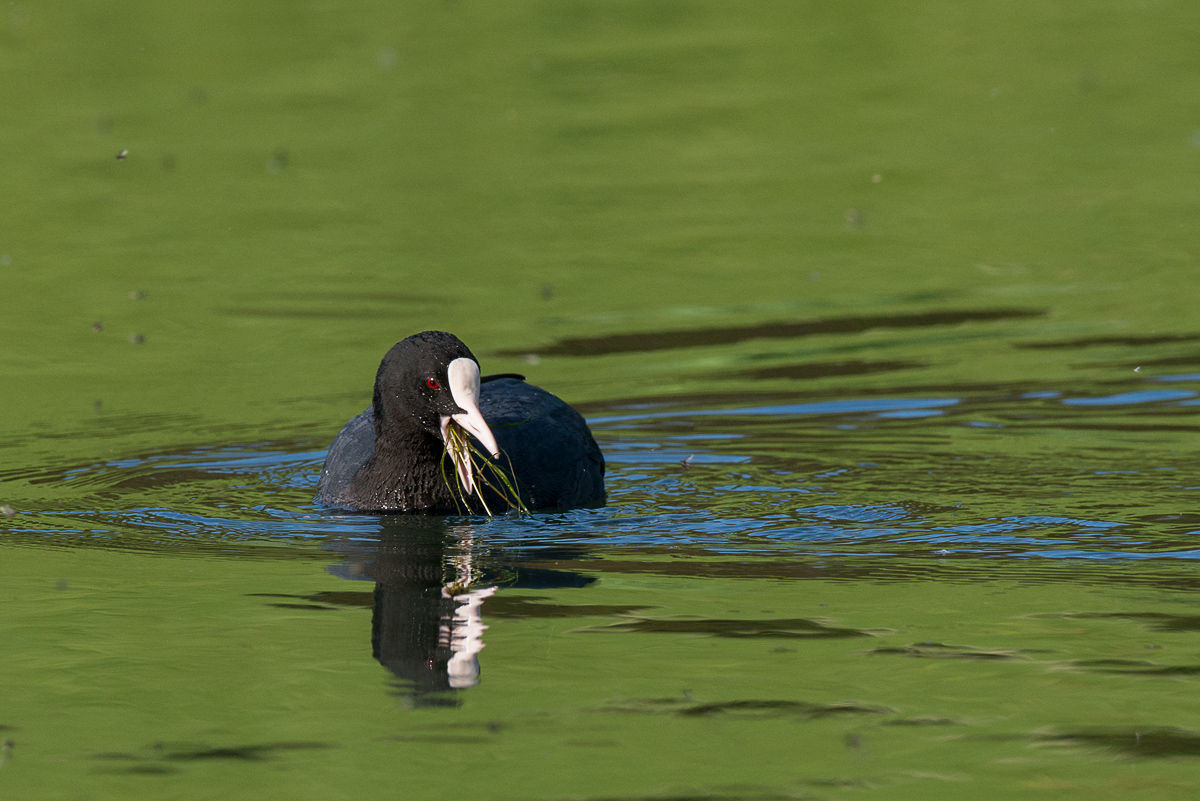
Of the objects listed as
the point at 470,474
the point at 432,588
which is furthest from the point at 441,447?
the point at 432,588

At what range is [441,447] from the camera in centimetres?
880

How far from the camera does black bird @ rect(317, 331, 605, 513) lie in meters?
8.44

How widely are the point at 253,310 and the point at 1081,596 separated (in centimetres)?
772

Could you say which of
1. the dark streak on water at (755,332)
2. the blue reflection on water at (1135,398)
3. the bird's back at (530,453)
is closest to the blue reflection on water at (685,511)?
the blue reflection on water at (1135,398)

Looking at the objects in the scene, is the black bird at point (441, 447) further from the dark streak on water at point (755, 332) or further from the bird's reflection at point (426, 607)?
the dark streak on water at point (755, 332)

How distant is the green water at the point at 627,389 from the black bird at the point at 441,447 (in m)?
0.25

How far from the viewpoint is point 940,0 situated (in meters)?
23.5

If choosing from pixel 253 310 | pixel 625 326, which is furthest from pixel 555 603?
pixel 253 310

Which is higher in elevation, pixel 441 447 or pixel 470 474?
pixel 441 447

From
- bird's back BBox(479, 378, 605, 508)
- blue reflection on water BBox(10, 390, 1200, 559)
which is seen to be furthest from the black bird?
blue reflection on water BBox(10, 390, 1200, 559)

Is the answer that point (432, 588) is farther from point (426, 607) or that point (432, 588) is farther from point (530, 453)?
point (530, 453)

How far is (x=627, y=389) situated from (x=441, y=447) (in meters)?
2.63

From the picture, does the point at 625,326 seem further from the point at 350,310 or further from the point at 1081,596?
the point at 1081,596

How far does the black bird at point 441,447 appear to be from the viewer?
8438 mm
